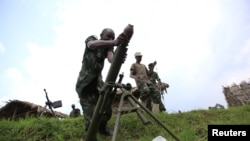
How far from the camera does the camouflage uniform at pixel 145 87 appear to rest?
28.3ft

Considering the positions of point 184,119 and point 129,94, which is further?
point 184,119

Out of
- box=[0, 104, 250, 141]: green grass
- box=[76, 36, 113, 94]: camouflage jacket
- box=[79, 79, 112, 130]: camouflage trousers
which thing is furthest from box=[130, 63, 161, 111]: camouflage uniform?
box=[76, 36, 113, 94]: camouflage jacket

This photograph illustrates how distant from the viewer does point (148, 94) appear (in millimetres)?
8664

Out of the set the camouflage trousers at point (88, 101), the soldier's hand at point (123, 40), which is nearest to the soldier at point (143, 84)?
the camouflage trousers at point (88, 101)

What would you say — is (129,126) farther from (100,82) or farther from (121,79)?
(121,79)

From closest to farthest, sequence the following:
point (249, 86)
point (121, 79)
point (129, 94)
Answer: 1. point (129, 94)
2. point (121, 79)
3. point (249, 86)

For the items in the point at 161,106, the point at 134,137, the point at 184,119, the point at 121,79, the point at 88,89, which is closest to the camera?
the point at 121,79

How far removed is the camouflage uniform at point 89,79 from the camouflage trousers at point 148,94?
3.29 metres

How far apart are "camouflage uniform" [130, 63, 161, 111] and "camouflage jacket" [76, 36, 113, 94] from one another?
337 centimetres

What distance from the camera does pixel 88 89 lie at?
543 centimetres

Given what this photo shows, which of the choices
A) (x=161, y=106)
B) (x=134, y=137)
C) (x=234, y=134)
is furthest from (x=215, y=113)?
(x=234, y=134)

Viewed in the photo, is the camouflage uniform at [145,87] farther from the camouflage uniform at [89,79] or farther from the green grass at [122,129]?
the camouflage uniform at [89,79]

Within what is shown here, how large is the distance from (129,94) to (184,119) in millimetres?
4640

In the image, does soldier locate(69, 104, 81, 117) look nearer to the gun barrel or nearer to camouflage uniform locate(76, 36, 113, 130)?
camouflage uniform locate(76, 36, 113, 130)
